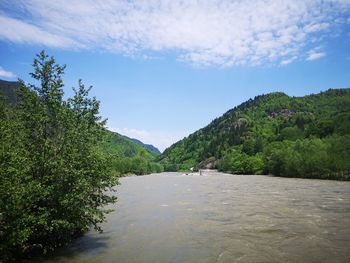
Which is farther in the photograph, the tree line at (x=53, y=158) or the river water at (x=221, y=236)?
the river water at (x=221, y=236)

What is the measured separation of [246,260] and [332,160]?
9889 cm

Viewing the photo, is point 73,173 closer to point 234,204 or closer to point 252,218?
point 252,218

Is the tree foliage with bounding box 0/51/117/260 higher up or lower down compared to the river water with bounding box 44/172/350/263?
higher up

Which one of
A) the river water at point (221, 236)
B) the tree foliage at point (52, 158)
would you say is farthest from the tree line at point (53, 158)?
the river water at point (221, 236)

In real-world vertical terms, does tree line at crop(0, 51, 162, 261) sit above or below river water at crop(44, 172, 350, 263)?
above

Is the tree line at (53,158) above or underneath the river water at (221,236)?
above

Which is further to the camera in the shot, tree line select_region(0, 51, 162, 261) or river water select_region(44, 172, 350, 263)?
river water select_region(44, 172, 350, 263)

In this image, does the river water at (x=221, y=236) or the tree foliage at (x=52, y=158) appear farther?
the river water at (x=221, y=236)

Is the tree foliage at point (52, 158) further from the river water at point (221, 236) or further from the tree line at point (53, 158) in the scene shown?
the river water at point (221, 236)

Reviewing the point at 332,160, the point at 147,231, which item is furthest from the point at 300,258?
the point at 332,160

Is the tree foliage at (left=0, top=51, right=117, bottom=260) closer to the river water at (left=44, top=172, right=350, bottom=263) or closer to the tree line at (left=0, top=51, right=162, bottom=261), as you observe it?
the tree line at (left=0, top=51, right=162, bottom=261)

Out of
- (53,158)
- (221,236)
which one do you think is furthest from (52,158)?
(221,236)

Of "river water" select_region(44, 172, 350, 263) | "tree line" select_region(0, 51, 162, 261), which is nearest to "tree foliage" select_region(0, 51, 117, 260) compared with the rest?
"tree line" select_region(0, 51, 162, 261)

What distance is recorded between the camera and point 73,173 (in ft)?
70.8
